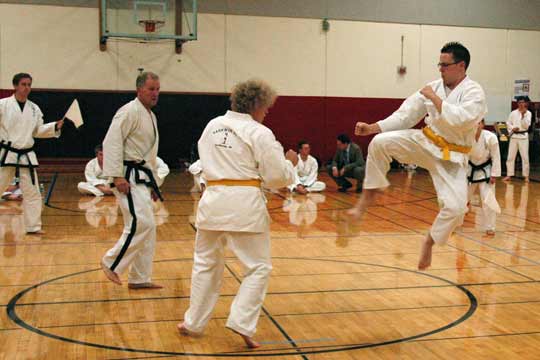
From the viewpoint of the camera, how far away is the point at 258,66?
19234 mm

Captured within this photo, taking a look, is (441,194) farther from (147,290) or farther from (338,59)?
(338,59)

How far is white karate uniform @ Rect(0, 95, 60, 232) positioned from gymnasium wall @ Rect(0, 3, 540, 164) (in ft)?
29.0

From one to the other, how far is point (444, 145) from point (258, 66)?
1382cm

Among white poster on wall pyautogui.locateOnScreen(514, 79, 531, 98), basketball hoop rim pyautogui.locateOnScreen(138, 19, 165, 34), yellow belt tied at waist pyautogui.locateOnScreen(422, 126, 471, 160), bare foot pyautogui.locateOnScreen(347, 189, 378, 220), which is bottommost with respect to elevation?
bare foot pyautogui.locateOnScreen(347, 189, 378, 220)

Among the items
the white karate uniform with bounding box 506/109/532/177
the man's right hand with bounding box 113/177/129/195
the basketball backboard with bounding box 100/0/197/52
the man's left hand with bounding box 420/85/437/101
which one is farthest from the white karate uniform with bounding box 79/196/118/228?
the white karate uniform with bounding box 506/109/532/177

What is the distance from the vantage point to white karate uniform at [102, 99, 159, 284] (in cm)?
628

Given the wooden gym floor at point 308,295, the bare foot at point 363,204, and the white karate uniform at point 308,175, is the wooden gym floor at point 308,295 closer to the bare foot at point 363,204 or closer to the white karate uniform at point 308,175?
the bare foot at point 363,204

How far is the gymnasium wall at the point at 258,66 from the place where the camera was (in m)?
17.8

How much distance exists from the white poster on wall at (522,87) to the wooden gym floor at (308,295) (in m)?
10.7

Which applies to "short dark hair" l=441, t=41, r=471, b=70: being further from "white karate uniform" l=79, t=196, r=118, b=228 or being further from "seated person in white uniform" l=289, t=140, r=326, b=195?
"seated person in white uniform" l=289, t=140, r=326, b=195

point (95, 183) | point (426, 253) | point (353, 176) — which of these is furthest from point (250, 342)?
point (353, 176)

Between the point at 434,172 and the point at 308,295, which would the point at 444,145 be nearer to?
the point at 434,172

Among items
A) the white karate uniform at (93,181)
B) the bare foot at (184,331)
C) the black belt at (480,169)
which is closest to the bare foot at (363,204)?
the bare foot at (184,331)

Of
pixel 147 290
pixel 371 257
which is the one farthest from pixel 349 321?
pixel 371 257
